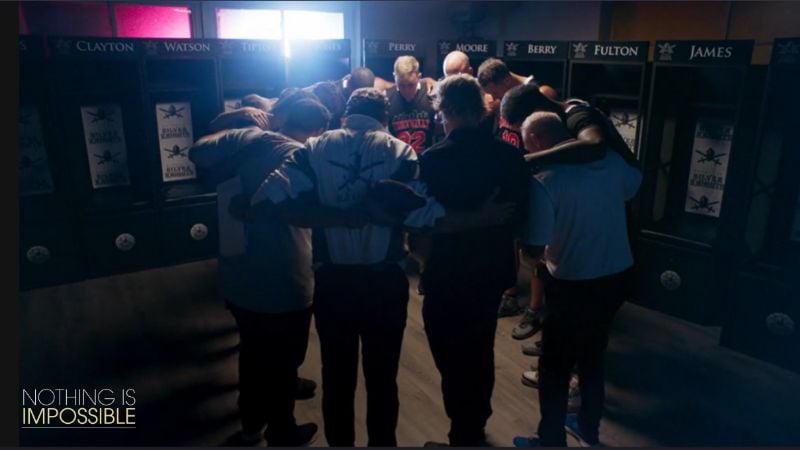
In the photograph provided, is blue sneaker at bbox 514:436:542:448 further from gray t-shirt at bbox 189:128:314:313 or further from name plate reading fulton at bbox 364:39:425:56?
name plate reading fulton at bbox 364:39:425:56

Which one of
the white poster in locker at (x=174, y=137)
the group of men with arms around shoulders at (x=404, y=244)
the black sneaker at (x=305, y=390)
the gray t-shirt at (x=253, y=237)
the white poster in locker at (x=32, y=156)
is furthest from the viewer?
the white poster in locker at (x=174, y=137)

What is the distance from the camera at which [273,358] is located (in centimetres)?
241

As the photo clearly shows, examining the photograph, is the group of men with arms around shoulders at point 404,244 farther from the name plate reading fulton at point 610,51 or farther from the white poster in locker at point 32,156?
the white poster in locker at point 32,156

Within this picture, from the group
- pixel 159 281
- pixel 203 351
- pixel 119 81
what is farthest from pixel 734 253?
pixel 119 81

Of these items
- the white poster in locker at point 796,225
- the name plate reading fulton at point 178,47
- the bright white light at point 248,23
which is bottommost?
the white poster in locker at point 796,225

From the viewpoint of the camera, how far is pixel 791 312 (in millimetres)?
3182

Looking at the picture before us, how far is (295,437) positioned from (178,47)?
3.07m

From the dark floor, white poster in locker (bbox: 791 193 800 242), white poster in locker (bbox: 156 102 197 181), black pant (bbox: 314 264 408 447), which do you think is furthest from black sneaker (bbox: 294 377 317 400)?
white poster in locker (bbox: 791 193 800 242)

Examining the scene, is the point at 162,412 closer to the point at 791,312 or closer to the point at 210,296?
the point at 210,296

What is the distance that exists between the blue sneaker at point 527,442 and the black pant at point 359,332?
2.09 feet

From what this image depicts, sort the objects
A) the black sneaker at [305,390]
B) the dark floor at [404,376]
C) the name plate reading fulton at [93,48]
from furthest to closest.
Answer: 1. the name plate reading fulton at [93,48]
2. the black sneaker at [305,390]
3. the dark floor at [404,376]

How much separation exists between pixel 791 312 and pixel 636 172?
1.66 m

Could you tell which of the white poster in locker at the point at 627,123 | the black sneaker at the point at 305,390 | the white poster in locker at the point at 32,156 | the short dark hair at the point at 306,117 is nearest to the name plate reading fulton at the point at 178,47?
the white poster in locker at the point at 32,156

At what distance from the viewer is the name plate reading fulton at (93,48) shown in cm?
387
